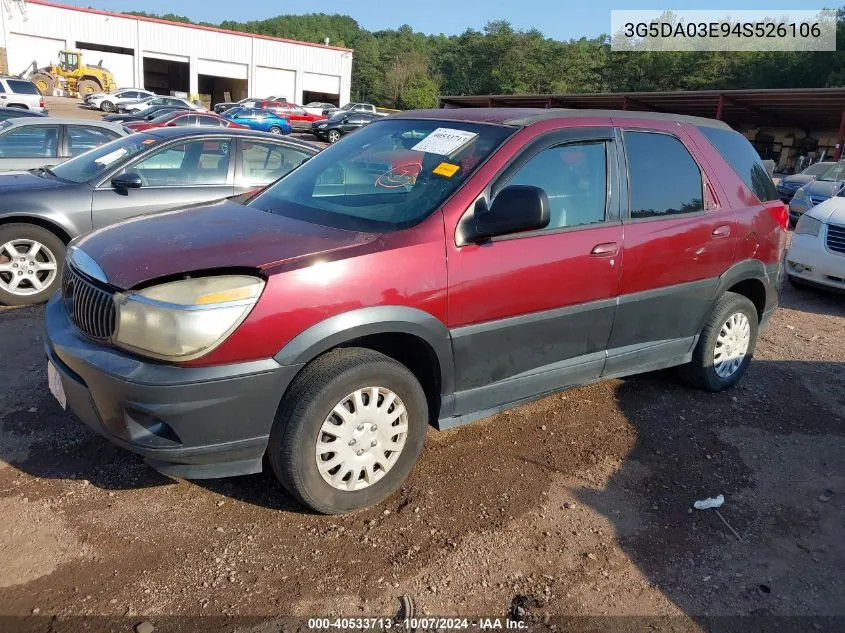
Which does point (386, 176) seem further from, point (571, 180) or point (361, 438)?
point (361, 438)

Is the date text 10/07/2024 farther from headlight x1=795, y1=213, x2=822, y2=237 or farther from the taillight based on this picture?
headlight x1=795, y1=213, x2=822, y2=237

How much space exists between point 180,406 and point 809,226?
25.9 feet

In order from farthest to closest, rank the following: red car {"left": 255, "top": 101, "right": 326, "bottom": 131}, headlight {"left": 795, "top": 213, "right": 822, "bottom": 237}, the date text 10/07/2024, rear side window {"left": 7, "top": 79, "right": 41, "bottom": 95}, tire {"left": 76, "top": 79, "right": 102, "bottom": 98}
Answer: tire {"left": 76, "top": 79, "right": 102, "bottom": 98} → red car {"left": 255, "top": 101, "right": 326, "bottom": 131} → rear side window {"left": 7, "top": 79, "right": 41, "bottom": 95} → headlight {"left": 795, "top": 213, "right": 822, "bottom": 237} → the date text 10/07/2024

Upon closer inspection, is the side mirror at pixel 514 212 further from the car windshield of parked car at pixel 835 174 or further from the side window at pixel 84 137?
the car windshield of parked car at pixel 835 174

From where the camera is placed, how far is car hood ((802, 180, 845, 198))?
1230 cm

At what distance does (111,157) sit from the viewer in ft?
20.2

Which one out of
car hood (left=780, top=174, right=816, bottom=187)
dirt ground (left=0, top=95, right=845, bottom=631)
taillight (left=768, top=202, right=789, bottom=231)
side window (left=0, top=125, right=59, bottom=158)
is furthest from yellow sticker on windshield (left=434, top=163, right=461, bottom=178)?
car hood (left=780, top=174, right=816, bottom=187)

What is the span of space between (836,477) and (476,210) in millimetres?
2626

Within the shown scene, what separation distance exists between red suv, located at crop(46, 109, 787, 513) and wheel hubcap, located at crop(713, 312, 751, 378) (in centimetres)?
35

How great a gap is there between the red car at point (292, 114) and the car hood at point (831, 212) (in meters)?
31.6

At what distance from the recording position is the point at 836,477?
12.6 ft

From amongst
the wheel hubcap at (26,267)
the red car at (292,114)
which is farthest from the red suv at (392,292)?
the red car at (292,114)

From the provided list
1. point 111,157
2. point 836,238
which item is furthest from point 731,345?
point 111,157

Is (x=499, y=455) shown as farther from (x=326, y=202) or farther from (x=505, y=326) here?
(x=326, y=202)
